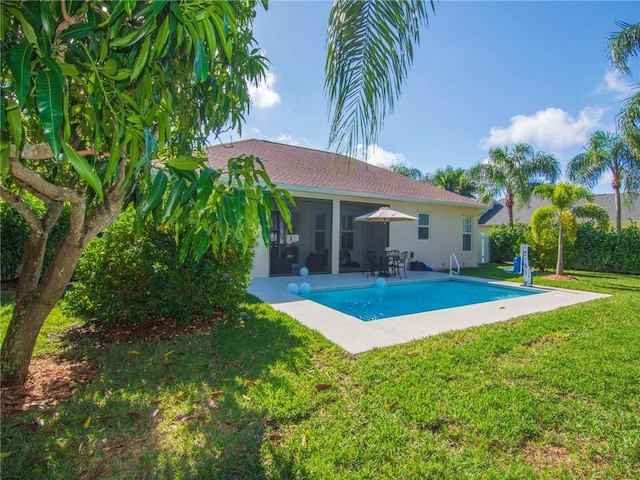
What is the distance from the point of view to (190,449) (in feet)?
8.39

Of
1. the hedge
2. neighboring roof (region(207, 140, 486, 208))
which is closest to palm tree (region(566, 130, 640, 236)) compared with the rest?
neighboring roof (region(207, 140, 486, 208))

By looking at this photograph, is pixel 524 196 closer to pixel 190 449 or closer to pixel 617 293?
pixel 617 293

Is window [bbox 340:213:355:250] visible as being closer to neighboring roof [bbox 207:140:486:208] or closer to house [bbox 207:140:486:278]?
house [bbox 207:140:486:278]

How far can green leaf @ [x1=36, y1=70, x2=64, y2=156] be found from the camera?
4.08 ft

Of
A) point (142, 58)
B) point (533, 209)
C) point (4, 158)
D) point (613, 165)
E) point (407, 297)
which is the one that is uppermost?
point (613, 165)

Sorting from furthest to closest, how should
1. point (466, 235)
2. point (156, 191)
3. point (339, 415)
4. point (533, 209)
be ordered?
point (533, 209) < point (466, 235) < point (339, 415) < point (156, 191)

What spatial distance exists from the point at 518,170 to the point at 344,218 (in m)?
14.7

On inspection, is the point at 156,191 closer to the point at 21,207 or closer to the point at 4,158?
the point at 4,158

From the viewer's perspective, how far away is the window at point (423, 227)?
16109 millimetres

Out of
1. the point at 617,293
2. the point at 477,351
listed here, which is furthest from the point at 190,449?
the point at 617,293

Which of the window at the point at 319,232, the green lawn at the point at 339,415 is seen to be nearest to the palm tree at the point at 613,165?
the window at the point at 319,232

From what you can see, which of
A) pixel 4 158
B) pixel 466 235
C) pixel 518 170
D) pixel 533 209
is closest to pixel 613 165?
pixel 518 170

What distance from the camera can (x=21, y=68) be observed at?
129cm

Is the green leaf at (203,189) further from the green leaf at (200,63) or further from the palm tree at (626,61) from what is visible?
the palm tree at (626,61)
